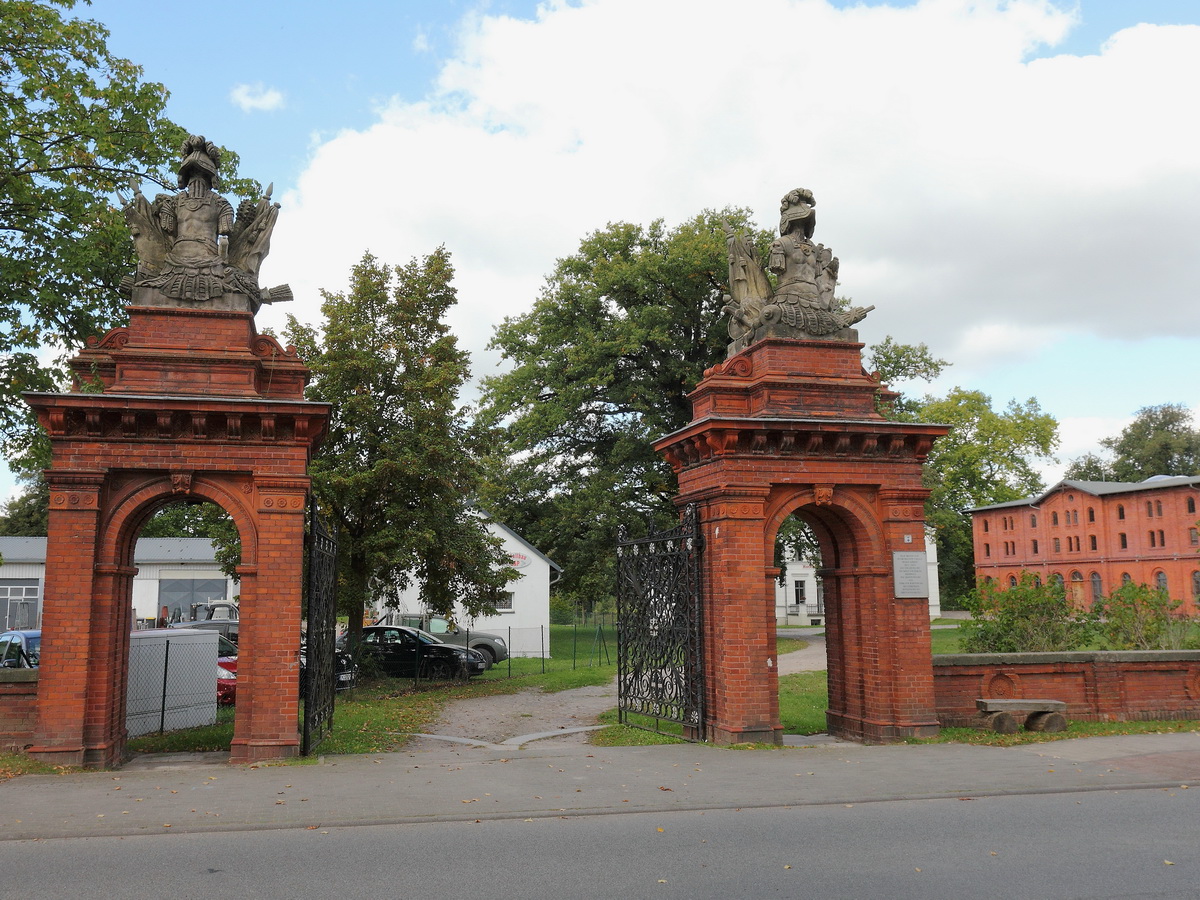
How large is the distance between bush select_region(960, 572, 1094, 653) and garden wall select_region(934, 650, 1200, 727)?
1.17 meters

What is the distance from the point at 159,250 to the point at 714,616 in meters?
8.86

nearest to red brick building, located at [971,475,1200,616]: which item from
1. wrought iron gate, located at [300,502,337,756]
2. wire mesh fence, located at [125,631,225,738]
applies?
wire mesh fence, located at [125,631,225,738]

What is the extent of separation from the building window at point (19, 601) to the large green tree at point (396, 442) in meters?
21.4

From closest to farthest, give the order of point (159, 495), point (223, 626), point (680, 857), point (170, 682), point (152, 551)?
point (680, 857)
point (159, 495)
point (170, 682)
point (223, 626)
point (152, 551)

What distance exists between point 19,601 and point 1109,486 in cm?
5861

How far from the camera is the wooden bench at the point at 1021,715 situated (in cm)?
1271

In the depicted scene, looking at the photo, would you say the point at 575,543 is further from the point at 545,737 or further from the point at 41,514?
the point at 41,514

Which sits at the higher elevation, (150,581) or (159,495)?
(159,495)

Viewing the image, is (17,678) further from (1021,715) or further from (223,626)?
(223,626)

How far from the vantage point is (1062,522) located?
5984cm

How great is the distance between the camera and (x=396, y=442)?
68.1 ft

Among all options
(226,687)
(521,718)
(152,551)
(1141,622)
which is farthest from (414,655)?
(152,551)

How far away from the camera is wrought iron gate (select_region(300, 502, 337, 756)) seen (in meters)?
11.6

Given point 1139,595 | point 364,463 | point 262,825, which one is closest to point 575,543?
point 364,463
